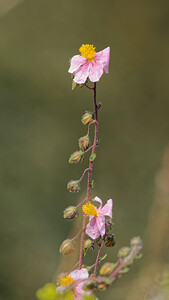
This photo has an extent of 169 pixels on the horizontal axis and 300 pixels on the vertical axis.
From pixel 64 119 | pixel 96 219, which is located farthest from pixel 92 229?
pixel 64 119

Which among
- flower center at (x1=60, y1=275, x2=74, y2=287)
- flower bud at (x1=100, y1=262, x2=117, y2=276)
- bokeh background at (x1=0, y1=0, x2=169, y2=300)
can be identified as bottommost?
flower bud at (x1=100, y1=262, x2=117, y2=276)

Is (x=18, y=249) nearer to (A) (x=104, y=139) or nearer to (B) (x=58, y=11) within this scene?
(A) (x=104, y=139)

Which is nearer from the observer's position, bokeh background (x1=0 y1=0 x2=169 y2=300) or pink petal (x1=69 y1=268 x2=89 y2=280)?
pink petal (x1=69 y1=268 x2=89 y2=280)

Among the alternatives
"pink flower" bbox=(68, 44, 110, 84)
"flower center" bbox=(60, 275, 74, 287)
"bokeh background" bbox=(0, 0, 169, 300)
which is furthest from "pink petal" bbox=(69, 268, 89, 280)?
"bokeh background" bbox=(0, 0, 169, 300)

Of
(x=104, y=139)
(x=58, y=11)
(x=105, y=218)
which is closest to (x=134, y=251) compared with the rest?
(x=105, y=218)

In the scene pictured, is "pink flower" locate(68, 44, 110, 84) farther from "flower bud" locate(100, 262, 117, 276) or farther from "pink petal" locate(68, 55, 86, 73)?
"flower bud" locate(100, 262, 117, 276)

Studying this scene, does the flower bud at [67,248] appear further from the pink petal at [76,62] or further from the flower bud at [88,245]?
the pink petal at [76,62]
